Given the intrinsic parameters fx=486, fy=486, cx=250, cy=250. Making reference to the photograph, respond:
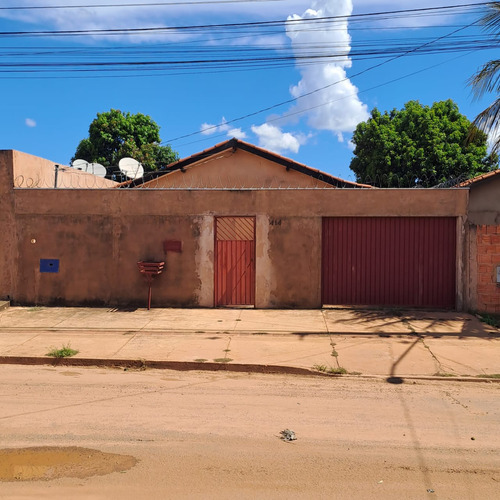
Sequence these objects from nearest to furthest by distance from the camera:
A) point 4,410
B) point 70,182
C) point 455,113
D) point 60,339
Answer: point 4,410 < point 60,339 < point 70,182 < point 455,113

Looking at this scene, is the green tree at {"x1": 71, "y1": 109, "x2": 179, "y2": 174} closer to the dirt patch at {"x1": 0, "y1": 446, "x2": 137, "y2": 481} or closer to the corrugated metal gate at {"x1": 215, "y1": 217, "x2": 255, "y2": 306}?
the corrugated metal gate at {"x1": 215, "y1": 217, "x2": 255, "y2": 306}

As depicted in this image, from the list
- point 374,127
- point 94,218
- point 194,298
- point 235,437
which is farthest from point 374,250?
point 374,127

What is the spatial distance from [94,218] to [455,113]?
934 inches

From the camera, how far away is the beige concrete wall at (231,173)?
17.2m

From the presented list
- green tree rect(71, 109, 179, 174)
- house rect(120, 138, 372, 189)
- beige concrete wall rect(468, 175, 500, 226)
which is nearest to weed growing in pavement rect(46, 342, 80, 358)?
beige concrete wall rect(468, 175, 500, 226)

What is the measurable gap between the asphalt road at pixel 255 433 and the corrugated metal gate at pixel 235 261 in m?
4.77

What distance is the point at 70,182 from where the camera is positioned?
Answer: 14766 millimetres

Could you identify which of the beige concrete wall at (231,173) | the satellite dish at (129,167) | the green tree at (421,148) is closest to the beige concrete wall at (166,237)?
the satellite dish at (129,167)

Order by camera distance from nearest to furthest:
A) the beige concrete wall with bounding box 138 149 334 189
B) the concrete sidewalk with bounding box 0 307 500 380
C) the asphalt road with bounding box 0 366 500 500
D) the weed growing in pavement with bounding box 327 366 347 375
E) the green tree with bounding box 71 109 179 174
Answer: the asphalt road with bounding box 0 366 500 500 < the weed growing in pavement with bounding box 327 366 347 375 < the concrete sidewalk with bounding box 0 307 500 380 < the beige concrete wall with bounding box 138 149 334 189 < the green tree with bounding box 71 109 179 174

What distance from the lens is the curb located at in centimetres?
705

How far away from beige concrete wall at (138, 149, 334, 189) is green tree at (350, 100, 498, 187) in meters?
11.7

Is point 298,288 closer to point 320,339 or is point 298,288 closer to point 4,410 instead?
point 320,339

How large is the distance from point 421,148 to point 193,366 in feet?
76.9

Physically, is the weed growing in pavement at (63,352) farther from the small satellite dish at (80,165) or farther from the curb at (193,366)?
the small satellite dish at (80,165)
